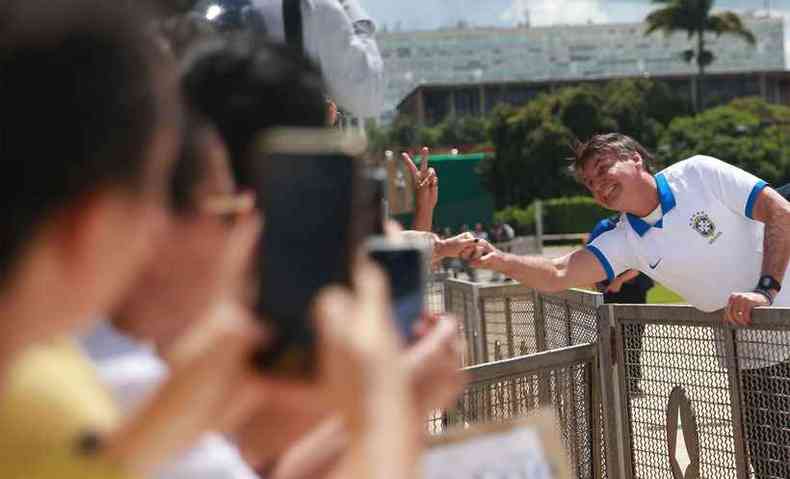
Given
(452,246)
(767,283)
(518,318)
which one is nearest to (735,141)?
(518,318)

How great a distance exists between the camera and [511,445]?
130 centimetres

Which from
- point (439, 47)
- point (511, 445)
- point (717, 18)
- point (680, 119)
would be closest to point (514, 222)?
point (680, 119)

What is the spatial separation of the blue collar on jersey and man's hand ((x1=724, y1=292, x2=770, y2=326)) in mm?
499

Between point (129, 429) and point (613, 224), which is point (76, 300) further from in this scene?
point (613, 224)

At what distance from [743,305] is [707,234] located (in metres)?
0.40

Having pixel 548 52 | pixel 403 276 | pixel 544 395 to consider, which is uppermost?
pixel 548 52

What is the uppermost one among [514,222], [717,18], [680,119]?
[717,18]

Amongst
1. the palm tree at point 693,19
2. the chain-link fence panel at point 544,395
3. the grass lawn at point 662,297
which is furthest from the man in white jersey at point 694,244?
the palm tree at point 693,19

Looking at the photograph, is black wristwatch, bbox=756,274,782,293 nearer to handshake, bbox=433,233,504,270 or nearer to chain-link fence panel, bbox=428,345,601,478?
chain-link fence panel, bbox=428,345,601,478

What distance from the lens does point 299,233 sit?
109cm

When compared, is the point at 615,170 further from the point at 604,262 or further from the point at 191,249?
the point at 191,249

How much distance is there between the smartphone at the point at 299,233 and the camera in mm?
1067

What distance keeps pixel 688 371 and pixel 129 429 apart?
348 cm

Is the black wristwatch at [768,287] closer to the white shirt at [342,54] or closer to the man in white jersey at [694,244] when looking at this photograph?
the man in white jersey at [694,244]
